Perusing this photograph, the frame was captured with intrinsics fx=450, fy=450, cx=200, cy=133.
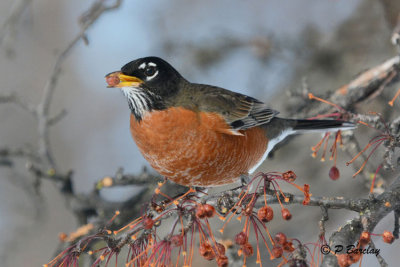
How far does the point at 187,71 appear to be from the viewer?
5246mm

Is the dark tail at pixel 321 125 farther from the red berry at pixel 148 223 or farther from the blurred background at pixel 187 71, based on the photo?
the red berry at pixel 148 223

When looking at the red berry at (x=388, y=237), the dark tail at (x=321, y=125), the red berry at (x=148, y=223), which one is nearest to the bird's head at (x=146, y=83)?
the red berry at (x=148, y=223)

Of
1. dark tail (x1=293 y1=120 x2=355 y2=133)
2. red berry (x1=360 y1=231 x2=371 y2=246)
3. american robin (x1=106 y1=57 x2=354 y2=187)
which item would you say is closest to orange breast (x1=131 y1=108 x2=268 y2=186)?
american robin (x1=106 y1=57 x2=354 y2=187)

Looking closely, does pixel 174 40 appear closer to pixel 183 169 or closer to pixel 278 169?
pixel 278 169

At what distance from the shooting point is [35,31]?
782cm

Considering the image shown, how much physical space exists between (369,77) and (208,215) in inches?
93.9

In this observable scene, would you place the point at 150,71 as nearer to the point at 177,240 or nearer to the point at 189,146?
the point at 189,146

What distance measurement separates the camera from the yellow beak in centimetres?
262

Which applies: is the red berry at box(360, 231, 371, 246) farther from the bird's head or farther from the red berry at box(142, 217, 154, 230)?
the bird's head

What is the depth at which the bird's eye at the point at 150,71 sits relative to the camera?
2.84 m

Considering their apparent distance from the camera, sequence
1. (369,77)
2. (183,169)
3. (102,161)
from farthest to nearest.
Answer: (102,161)
(369,77)
(183,169)

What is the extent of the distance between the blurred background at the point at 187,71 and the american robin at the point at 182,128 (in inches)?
40.5

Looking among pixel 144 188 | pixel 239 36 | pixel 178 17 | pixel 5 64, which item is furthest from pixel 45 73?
pixel 144 188
